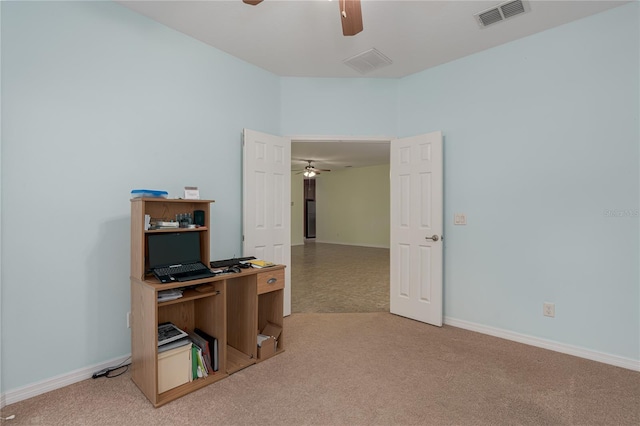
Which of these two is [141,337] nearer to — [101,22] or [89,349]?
[89,349]

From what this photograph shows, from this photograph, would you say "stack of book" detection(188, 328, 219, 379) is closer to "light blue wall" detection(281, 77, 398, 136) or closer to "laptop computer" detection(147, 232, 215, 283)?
"laptop computer" detection(147, 232, 215, 283)

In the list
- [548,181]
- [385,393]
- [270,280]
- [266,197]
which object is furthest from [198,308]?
[548,181]

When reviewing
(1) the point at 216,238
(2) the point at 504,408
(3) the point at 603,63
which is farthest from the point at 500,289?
(1) the point at 216,238

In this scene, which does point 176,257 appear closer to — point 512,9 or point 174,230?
point 174,230

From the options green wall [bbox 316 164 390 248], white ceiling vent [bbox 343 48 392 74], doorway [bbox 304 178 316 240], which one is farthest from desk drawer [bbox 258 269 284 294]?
doorway [bbox 304 178 316 240]

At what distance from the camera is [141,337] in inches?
84.8

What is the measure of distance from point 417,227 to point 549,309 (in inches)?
54.5

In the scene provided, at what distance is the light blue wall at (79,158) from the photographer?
2.04 meters

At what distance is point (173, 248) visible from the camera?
233 centimetres

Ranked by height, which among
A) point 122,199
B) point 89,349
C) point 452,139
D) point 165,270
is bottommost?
point 89,349

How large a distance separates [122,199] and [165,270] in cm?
75

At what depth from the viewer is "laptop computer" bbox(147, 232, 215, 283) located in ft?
7.16

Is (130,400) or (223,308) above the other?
(223,308)

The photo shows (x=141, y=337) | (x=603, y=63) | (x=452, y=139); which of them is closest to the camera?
(x=141, y=337)
